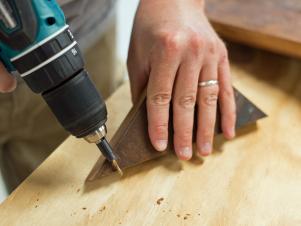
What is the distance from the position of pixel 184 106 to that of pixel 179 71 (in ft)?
0.20

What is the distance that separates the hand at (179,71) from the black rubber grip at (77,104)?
0.13 m

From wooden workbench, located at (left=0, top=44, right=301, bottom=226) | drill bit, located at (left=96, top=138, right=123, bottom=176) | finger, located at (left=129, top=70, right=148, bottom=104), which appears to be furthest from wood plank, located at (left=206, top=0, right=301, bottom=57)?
drill bit, located at (left=96, top=138, right=123, bottom=176)

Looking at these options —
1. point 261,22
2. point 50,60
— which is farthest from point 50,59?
point 261,22

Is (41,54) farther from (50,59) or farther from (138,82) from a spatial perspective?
(138,82)

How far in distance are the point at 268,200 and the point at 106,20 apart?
23.6 inches

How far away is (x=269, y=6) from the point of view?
95 centimetres

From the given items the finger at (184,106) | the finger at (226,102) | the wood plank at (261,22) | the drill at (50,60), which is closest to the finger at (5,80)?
the drill at (50,60)

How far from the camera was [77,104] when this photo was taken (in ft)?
1.72

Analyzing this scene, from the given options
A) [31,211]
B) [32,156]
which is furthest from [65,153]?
[32,156]

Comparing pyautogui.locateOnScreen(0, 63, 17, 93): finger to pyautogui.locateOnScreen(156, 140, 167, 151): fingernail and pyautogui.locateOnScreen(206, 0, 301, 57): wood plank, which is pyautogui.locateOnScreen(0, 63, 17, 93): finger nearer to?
pyautogui.locateOnScreen(156, 140, 167, 151): fingernail

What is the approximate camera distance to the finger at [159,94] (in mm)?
640

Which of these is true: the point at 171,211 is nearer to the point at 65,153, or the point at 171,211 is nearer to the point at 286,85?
the point at 65,153

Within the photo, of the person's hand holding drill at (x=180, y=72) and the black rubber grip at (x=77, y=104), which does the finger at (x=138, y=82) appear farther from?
the black rubber grip at (x=77, y=104)

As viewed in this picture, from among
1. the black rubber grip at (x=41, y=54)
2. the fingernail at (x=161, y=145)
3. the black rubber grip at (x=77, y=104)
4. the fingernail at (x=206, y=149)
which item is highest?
the black rubber grip at (x=41, y=54)
